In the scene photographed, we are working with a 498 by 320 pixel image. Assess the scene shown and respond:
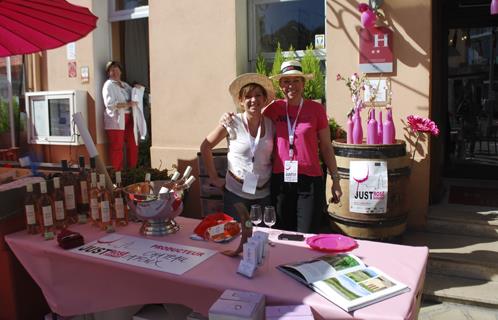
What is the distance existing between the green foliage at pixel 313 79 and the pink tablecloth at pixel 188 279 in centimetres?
246

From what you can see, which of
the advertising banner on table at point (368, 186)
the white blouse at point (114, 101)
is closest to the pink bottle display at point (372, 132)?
the advertising banner on table at point (368, 186)

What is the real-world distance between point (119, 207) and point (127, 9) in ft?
14.9

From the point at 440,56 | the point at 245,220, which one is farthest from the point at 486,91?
the point at 245,220

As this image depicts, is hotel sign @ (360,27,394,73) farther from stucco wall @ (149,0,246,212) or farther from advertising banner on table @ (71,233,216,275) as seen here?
advertising banner on table @ (71,233,216,275)

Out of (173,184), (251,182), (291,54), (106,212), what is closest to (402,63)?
(291,54)

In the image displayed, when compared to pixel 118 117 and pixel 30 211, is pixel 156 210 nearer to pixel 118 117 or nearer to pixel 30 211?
pixel 30 211

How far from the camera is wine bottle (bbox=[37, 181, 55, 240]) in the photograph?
2.68m

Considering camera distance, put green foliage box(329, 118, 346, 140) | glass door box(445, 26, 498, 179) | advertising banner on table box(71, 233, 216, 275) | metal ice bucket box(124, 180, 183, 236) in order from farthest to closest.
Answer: glass door box(445, 26, 498, 179) < green foliage box(329, 118, 346, 140) < metal ice bucket box(124, 180, 183, 236) < advertising banner on table box(71, 233, 216, 275)

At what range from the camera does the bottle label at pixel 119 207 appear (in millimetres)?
2789

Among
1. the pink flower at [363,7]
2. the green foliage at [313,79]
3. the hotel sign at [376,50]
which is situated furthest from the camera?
the green foliage at [313,79]

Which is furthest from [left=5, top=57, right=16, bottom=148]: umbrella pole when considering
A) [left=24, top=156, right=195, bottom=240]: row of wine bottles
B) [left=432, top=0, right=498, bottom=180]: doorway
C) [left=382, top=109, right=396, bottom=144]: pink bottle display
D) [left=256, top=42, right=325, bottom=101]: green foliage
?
[left=432, top=0, right=498, bottom=180]: doorway

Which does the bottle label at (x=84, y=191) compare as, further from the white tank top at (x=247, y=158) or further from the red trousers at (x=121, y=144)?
the red trousers at (x=121, y=144)

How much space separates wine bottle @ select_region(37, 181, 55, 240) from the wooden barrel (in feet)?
7.59

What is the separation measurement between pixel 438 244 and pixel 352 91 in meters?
1.63
